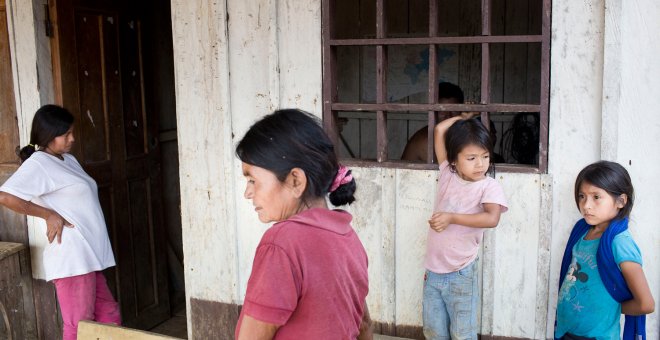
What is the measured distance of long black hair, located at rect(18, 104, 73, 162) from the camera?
9.78 ft

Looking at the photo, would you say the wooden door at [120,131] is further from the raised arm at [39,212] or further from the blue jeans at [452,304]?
the blue jeans at [452,304]

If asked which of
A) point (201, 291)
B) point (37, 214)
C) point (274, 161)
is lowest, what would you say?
point (201, 291)

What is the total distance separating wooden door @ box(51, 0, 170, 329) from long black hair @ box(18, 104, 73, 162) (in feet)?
1.58

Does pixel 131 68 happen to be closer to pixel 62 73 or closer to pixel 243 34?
pixel 62 73

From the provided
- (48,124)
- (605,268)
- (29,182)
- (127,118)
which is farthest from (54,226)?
(605,268)

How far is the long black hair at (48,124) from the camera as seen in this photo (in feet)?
9.78

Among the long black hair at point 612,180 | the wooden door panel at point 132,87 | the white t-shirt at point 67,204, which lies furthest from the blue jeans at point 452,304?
the wooden door panel at point 132,87

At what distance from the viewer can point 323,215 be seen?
1406mm

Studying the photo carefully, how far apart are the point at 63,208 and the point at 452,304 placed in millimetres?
1963

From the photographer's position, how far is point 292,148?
1.37 meters

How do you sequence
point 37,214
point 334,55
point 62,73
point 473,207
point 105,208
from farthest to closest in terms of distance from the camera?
point 105,208 → point 62,73 → point 37,214 → point 334,55 → point 473,207

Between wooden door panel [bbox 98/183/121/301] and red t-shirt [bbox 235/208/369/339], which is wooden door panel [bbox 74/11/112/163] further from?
red t-shirt [bbox 235/208/369/339]

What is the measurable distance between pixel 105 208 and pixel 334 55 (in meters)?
1.95

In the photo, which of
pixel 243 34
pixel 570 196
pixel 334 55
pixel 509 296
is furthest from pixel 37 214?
pixel 570 196
